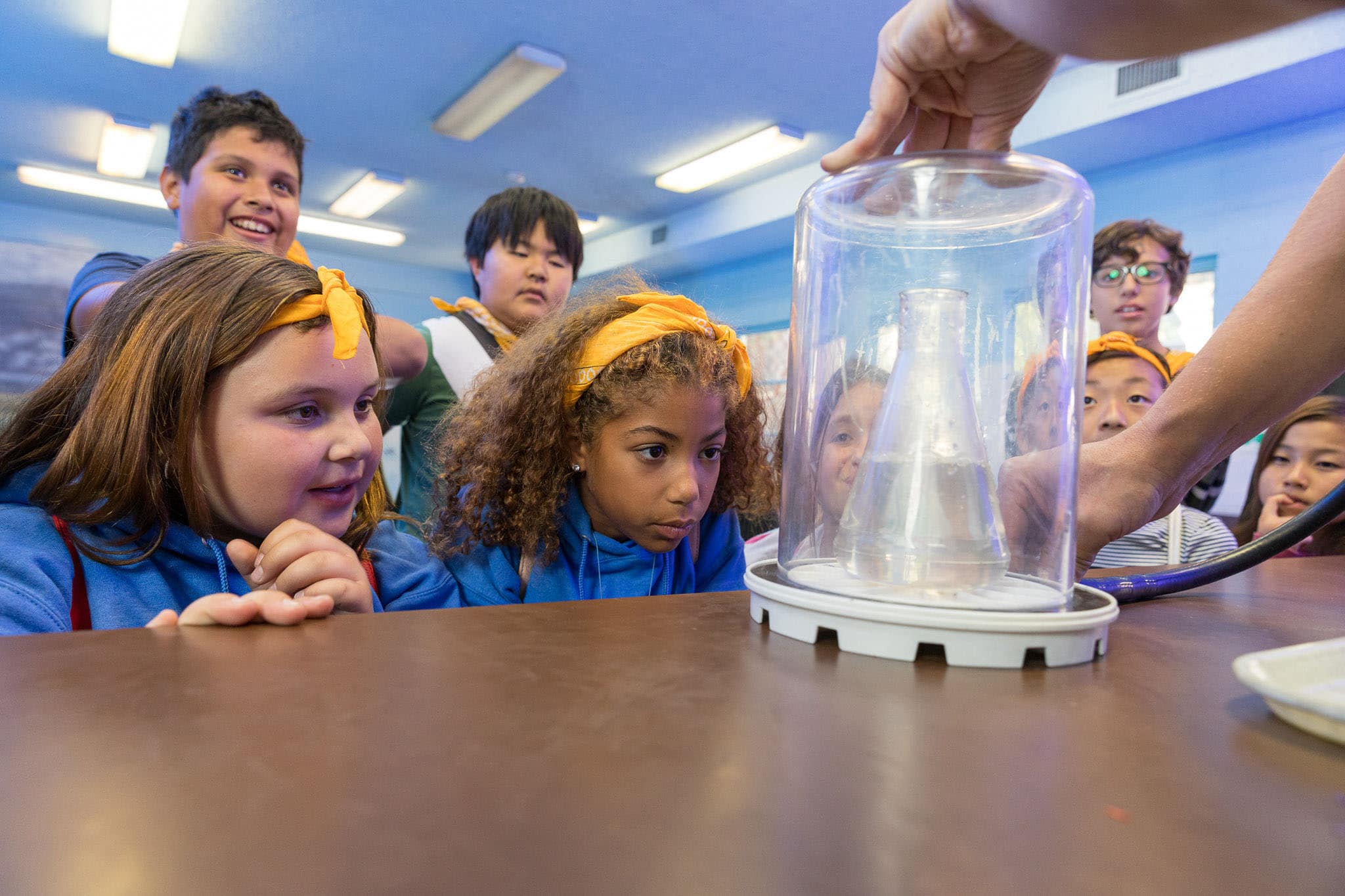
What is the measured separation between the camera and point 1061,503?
604mm

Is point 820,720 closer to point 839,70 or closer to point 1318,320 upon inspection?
point 1318,320

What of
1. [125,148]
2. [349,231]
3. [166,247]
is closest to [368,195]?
[349,231]

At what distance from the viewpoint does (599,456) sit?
1.23 m

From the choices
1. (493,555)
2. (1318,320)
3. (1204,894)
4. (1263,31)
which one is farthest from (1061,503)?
(493,555)

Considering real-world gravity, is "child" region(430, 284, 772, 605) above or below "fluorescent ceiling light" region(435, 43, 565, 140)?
below

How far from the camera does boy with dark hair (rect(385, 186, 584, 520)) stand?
1.75 metres

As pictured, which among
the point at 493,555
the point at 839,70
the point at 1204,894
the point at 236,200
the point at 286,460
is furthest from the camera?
the point at 839,70

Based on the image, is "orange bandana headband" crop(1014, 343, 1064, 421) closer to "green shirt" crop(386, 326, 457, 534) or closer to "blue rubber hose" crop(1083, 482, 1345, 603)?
"blue rubber hose" crop(1083, 482, 1345, 603)

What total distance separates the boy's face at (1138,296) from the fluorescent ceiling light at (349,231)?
5596 millimetres

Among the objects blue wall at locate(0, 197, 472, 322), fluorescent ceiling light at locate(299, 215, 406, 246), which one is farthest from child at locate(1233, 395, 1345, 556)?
fluorescent ceiling light at locate(299, 215, 406, 246)

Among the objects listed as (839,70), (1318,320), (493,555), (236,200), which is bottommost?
(493,555)

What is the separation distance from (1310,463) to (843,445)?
193cm

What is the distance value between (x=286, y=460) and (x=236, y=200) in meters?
1.07

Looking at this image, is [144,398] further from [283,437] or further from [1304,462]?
[1304,462]
